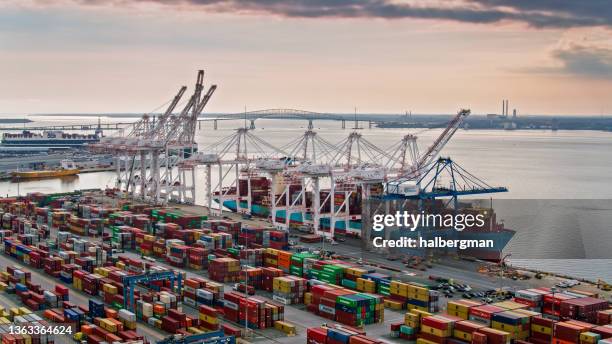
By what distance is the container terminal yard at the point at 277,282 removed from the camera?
722 inches

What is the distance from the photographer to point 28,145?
291 feet

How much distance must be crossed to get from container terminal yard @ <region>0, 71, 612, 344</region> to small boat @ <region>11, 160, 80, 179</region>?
26.6 meters

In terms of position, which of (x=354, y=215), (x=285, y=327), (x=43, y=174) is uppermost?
(x=354, y=215)

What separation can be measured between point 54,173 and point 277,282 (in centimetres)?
5134

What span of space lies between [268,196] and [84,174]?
3686cm

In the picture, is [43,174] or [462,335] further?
[43,174]

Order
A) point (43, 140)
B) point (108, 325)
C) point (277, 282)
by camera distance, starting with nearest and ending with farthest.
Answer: point (108, 325), point (277, 282), point (43, 140)

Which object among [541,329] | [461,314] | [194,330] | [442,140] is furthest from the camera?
[442,140]

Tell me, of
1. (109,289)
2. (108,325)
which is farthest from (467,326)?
(109,289)

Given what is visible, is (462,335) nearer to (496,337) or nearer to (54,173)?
(496,337)

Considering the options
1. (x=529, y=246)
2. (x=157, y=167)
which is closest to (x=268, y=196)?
(x=157, y=167)

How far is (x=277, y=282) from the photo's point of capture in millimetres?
22922

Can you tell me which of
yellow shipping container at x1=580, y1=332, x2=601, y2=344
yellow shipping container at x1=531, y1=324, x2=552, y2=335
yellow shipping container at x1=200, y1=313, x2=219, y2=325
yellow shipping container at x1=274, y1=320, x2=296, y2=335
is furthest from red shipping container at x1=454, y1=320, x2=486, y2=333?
yellow shipping container at x1=200, y1=313, x2=219, y2=325

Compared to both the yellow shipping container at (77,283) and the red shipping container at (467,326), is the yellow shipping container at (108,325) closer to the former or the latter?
the yellow shipping container at (77,283)
